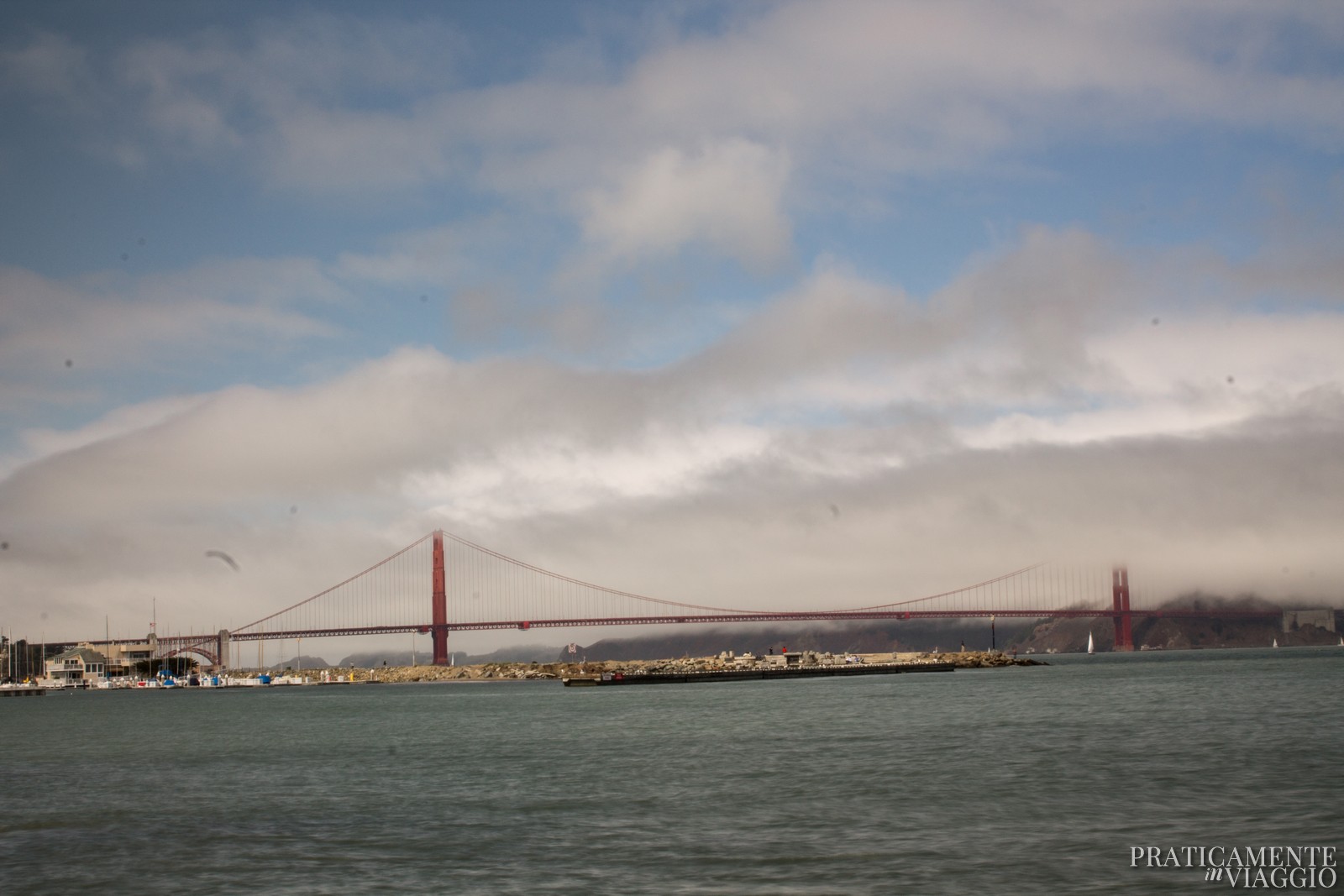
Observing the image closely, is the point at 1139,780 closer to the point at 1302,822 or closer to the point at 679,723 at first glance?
the point at 1302,822

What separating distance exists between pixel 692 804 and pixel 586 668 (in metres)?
144

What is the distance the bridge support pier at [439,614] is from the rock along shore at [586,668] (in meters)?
17.5

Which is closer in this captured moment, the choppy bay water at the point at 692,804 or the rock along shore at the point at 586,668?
the choppy bay water at the point at 692,804

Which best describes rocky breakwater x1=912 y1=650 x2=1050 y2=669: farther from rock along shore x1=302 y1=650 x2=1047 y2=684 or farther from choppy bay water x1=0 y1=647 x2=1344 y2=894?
choppy bay water x1=0 y1=647 x2=1344 y2=894

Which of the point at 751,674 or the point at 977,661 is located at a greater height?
the point at 751,674

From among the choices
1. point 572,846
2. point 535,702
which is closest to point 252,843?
point 572,846

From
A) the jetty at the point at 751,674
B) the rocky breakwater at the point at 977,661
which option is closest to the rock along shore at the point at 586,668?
the rocky breakwater at the point at 977,661

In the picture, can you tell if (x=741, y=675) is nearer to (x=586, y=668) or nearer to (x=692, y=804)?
(x=586, y=668)

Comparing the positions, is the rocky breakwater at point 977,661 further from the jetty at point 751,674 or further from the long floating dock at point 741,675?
the long floating dock at point 741,675

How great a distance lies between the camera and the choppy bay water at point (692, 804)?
20.3 meters

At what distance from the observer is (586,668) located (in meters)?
169

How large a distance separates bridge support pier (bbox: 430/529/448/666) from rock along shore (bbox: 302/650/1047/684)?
17.5 metres

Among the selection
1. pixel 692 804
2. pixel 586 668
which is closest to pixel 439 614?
pixel 586 668

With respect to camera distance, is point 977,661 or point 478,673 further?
point 478,673
